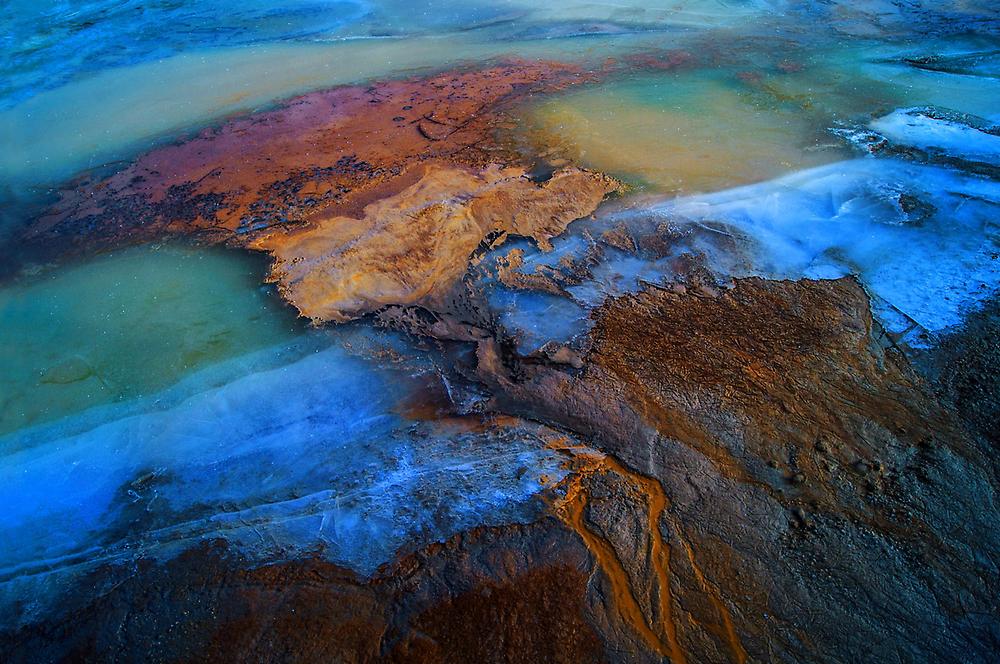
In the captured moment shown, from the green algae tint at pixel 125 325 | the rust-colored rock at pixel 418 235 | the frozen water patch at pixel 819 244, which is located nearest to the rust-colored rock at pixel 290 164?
the rust-colored rock at pixel 418 235

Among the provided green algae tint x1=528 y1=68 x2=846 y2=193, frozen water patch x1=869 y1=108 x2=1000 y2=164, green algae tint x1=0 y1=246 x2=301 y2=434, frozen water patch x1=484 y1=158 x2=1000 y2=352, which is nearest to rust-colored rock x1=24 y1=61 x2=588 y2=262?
green algae tint x1=0 y1=246 x2=301 y2=434

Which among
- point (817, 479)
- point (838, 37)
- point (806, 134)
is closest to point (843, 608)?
point (817, 479)

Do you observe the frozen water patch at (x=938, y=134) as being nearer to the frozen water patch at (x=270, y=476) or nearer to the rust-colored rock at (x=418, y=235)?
the rust-colored rock at (x=418, y=235)

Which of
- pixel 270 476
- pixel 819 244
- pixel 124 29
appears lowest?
pixel 270 476

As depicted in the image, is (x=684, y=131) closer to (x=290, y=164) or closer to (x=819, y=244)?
(x=819, y=244)

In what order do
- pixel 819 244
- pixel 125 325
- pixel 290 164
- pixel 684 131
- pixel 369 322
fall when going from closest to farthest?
pixel 369 322
pixel 125 325
pixel 819 244
pixel 290 164
pixel 684 131

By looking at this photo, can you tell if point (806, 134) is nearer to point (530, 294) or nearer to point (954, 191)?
point (954, 191)

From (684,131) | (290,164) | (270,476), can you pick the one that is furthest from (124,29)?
(270,476)

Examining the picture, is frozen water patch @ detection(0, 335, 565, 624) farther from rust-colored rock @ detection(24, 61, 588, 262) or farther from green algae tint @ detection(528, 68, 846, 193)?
green algae tint @ detection(528, 68, 846, 193)
